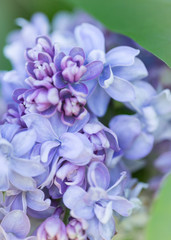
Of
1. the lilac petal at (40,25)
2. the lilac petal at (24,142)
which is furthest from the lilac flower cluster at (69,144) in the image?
the lilac petal at (40,25)

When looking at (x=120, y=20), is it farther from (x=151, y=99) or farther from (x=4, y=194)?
(x=4, y=194)

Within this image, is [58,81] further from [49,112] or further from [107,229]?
[107,229]

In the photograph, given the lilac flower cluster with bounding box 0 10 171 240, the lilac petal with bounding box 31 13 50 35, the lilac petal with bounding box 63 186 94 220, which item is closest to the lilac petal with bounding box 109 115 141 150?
the lilac flower cluster with bounding box 0 10 171 240

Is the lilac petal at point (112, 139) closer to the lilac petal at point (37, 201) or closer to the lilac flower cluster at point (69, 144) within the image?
the lilac flower cluster at point (69, 144)

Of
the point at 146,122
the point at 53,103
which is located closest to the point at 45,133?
the point at 53,103

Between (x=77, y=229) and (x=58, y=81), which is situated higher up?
(x=58, y=81)

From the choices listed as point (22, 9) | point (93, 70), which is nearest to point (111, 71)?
point (93, 70)
